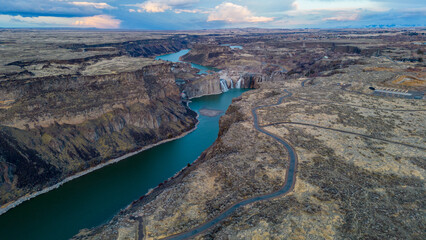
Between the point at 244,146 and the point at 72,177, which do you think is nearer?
the point at 244,146

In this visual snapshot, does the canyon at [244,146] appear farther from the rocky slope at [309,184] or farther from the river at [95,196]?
the river at [95,196]

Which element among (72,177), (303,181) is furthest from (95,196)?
(303,181)

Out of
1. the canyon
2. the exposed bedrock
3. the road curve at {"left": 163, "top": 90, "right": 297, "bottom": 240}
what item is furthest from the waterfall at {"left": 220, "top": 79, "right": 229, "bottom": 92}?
the road curve at {"left": 163, "top": 90, "right": 297, "bottom": 240}

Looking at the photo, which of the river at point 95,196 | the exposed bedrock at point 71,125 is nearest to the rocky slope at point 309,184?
the river at point 95,196

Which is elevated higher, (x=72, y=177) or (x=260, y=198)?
(x=260, y=198)

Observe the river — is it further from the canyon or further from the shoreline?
the canyon

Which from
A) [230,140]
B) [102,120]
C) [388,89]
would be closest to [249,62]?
[388,89]

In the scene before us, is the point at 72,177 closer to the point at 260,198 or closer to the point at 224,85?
the point at 260,198
